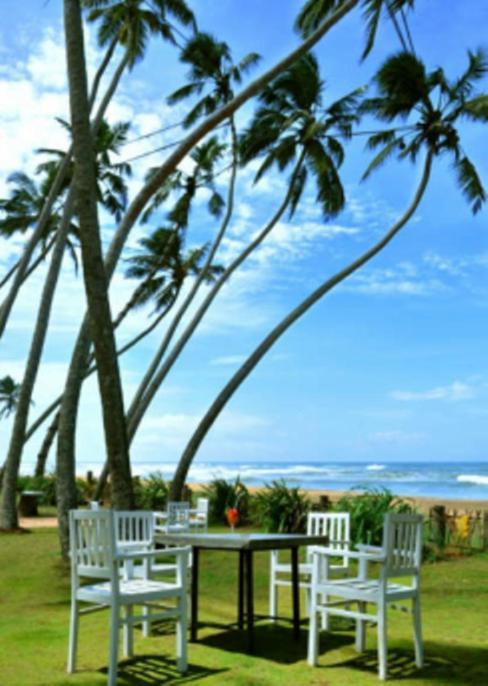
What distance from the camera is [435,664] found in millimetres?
5578

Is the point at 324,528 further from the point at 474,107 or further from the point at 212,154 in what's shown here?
the point at 212,154

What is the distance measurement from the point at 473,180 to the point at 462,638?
13416 mm

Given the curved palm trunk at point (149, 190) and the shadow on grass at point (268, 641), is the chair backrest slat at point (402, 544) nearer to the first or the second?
the shadow on grass at point (268, 641)

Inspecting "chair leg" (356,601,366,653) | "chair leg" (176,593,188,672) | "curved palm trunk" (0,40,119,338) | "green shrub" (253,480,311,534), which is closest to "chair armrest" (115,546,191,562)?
"chair leg" (176,593,188,672)

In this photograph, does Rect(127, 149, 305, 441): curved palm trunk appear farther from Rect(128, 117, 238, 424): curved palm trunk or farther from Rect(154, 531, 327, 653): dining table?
Rect(154, 531, 327, 653): dining table

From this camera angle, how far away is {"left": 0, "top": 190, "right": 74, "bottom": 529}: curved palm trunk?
15.1m

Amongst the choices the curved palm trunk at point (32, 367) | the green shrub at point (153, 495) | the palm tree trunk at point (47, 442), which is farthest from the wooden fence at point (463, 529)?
the palm tree trunk at point (47, 442)

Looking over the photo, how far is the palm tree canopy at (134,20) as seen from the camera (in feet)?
51.2

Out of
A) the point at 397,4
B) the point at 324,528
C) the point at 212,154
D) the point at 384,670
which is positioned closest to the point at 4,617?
the point at 324,528

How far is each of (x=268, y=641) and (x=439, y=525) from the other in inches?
216

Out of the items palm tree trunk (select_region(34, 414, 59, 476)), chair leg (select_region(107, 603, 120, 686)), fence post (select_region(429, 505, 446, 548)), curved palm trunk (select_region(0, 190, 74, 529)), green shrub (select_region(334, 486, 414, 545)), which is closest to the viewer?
chair leg (select_region(107, 603, 120, 686))

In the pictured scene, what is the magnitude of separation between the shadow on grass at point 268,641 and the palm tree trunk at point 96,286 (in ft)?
8.51

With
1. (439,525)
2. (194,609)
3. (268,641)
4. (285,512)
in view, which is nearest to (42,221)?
(285,512)

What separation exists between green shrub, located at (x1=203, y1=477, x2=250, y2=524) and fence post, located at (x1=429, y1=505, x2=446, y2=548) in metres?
4.52
